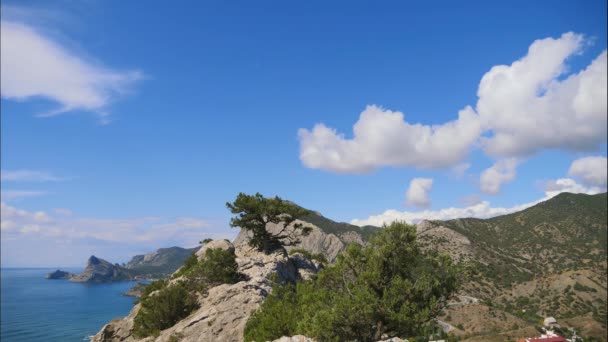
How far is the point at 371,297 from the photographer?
2459 cm

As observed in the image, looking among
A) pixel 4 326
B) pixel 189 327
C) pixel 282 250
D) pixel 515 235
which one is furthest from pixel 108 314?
pixel 515 235

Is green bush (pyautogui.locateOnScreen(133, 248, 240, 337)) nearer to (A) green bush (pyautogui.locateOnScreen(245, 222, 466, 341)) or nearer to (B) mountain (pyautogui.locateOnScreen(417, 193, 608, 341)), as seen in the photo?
(A) green bush (pyautogui.locateOnScreen(245, 222, 466, 341))

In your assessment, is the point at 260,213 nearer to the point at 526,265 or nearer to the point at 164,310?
the point at 164,310

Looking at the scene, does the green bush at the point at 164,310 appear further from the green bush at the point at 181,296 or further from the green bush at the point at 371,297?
the green bush at the point at 371,297

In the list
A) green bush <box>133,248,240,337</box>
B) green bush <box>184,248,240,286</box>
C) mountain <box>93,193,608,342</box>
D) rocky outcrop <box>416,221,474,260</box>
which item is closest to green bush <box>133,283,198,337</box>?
green bush <box>133,248,240,337</box>

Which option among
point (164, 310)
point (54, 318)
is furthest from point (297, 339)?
point (54, 318)

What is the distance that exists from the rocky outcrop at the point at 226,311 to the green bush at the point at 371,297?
218 cm

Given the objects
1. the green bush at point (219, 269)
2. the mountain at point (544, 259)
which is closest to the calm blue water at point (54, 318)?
the green bush at point (219, 269)

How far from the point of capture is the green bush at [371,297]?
23.8 m

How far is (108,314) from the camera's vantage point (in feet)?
501

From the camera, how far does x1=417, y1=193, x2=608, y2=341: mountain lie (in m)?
119

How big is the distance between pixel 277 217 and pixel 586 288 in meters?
127

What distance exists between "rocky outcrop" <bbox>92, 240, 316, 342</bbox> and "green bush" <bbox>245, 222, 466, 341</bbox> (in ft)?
7.16

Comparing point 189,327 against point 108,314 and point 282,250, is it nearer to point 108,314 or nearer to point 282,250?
point 282,250
